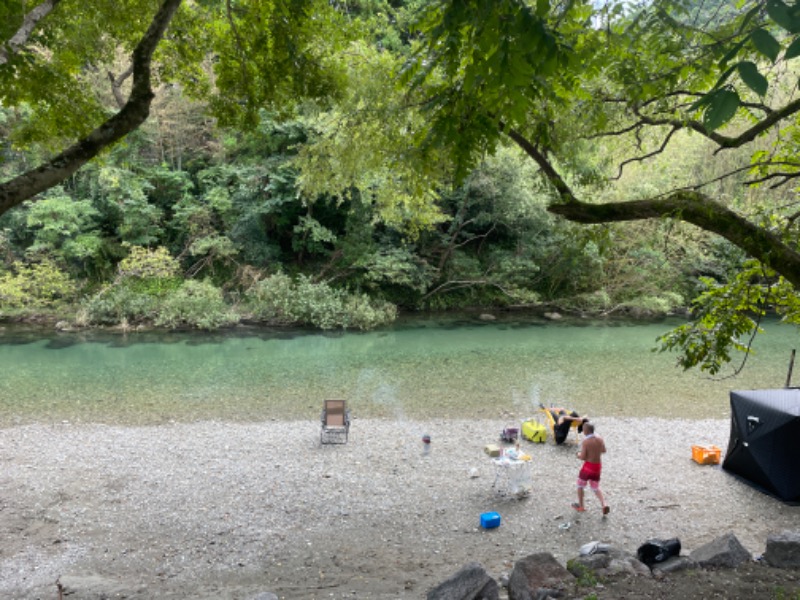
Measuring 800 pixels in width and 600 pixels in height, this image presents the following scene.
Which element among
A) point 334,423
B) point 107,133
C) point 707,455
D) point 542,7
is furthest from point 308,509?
point 542,7

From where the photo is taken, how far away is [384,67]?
7867 millimetres

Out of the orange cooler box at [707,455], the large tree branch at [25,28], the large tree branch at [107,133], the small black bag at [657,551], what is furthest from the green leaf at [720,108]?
the orange cooler box at [707,455]

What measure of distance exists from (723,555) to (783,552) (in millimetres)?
543

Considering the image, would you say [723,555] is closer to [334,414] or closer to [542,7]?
[542,7]

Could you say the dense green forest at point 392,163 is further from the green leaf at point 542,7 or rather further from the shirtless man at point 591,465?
the shirtless man at point 591,465

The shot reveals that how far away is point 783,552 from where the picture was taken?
4484 millimetres

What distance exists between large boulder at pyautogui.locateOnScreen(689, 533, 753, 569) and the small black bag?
163mm

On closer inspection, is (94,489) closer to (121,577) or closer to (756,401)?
(121,577)

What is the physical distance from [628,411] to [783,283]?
643 centimetres

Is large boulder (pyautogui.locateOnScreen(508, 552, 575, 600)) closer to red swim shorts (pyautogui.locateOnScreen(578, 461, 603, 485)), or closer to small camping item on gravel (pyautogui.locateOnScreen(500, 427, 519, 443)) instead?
red swim shorts (pyautogui.locateOnScreen(578, 461, 603, 485))

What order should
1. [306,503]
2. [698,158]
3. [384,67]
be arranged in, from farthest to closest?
[698,158] → [384,67] → [306,503]

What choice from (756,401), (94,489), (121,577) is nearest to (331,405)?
(94,489)

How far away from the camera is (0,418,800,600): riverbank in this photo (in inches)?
200

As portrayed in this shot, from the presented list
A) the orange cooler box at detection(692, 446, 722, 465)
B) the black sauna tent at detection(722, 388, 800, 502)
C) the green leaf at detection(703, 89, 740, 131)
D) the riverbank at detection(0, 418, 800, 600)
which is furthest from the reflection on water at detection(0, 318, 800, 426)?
the green leaf at detection(703, 89, 740, 131)
